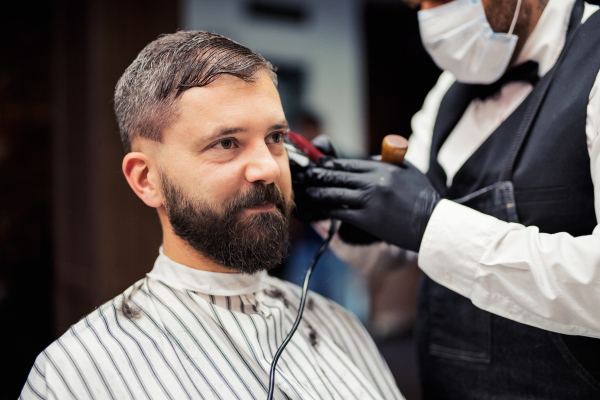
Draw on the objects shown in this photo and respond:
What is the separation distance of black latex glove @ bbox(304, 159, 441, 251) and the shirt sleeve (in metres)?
0.05

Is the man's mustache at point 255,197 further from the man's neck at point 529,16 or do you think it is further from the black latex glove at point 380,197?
the man's neck at point 529,16

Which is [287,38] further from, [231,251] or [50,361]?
[50,361]

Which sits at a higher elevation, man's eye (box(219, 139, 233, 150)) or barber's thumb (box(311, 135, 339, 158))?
man's eye (box(219, 139, 233, 150))

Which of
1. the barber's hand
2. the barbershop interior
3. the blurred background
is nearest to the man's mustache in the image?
the barber's hand

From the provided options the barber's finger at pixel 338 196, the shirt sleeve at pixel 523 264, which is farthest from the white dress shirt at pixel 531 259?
the barber's finger at pixel 338 196

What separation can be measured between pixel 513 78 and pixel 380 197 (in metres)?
0.68

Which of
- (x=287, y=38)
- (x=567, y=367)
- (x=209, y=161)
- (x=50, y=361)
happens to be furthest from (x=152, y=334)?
(x=287, y=38)

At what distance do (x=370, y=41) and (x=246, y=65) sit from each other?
3.25 metres

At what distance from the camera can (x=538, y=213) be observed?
129 cm

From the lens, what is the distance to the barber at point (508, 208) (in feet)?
3.69

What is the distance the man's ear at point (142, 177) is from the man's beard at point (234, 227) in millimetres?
46

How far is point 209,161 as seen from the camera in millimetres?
1119

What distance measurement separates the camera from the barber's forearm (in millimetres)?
1058

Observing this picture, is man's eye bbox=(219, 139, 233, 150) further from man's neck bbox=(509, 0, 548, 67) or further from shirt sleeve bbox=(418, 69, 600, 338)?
man's neck bbox=(509, 0, 548, 67)
